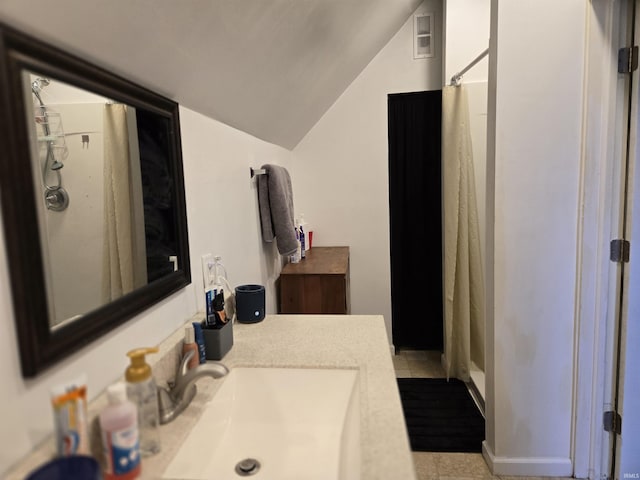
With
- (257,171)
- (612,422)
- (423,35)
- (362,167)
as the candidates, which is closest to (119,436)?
(257,171)

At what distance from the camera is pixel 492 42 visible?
5.54ft

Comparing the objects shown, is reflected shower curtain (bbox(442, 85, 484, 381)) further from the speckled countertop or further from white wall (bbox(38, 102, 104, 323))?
white wall (bbox(38, 102, 104, 323))

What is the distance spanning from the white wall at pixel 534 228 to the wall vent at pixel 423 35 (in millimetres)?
1277

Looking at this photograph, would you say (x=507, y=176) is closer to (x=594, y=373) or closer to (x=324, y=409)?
(x=594, y=373)

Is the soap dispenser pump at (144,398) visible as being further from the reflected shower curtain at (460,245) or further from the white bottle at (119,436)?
the reflected shower curtain at (460,245)

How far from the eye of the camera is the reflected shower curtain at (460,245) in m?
2.53

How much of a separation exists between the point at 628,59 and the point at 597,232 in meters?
0.69

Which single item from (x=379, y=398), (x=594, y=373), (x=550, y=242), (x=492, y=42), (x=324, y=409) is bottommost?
(x=594, y=373)

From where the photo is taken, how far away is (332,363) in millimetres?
1097

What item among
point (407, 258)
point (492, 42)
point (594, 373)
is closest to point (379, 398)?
point (594, 373)

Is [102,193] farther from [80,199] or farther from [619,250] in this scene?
[619,250]

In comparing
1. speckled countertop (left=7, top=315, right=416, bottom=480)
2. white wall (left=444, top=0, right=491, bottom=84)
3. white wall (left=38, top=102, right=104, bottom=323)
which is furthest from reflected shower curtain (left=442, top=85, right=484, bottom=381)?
white wall (left=38, top=102, right=104, bottom=323)

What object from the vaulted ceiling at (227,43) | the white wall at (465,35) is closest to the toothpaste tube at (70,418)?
the vaulted ceiling at (227,43)

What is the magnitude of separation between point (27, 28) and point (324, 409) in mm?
1018
